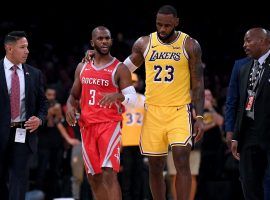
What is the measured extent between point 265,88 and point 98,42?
184cm

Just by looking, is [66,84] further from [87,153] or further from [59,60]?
[87,153]

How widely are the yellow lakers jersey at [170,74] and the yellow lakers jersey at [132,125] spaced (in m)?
3.29

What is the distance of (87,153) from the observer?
8.66 metres

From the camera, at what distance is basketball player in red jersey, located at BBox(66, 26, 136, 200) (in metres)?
8.56

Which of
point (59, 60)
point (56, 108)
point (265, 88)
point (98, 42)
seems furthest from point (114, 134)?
point (59, 60)

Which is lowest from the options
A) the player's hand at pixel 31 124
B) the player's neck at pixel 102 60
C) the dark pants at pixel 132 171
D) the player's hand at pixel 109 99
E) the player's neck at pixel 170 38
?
the dark pants at pixel 132 171

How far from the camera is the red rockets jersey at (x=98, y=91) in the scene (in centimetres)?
863

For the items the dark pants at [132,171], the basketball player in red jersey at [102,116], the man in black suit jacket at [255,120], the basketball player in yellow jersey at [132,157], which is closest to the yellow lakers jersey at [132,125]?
the basketball player in yellow jersey at [132,157]

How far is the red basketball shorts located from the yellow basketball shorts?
316 mm

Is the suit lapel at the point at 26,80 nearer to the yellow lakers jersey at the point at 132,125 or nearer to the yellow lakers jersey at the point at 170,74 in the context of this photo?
the yellow lakers jersey at the point at 170,74

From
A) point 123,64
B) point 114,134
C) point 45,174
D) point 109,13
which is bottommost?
point 45,174

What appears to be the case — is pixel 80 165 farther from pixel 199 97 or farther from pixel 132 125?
pixel 199 97

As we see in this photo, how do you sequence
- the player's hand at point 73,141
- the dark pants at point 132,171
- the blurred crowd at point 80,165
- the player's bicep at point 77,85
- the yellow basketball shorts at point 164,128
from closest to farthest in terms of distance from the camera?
the yellow basketball shorts at point 164,128 → the player's bicep at point 77,85 → the dark pants at point 132,171 → the blurred crowd at point 80,165 → the player's hand at point 73,141

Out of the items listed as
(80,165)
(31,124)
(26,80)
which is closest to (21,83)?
(26,80)
